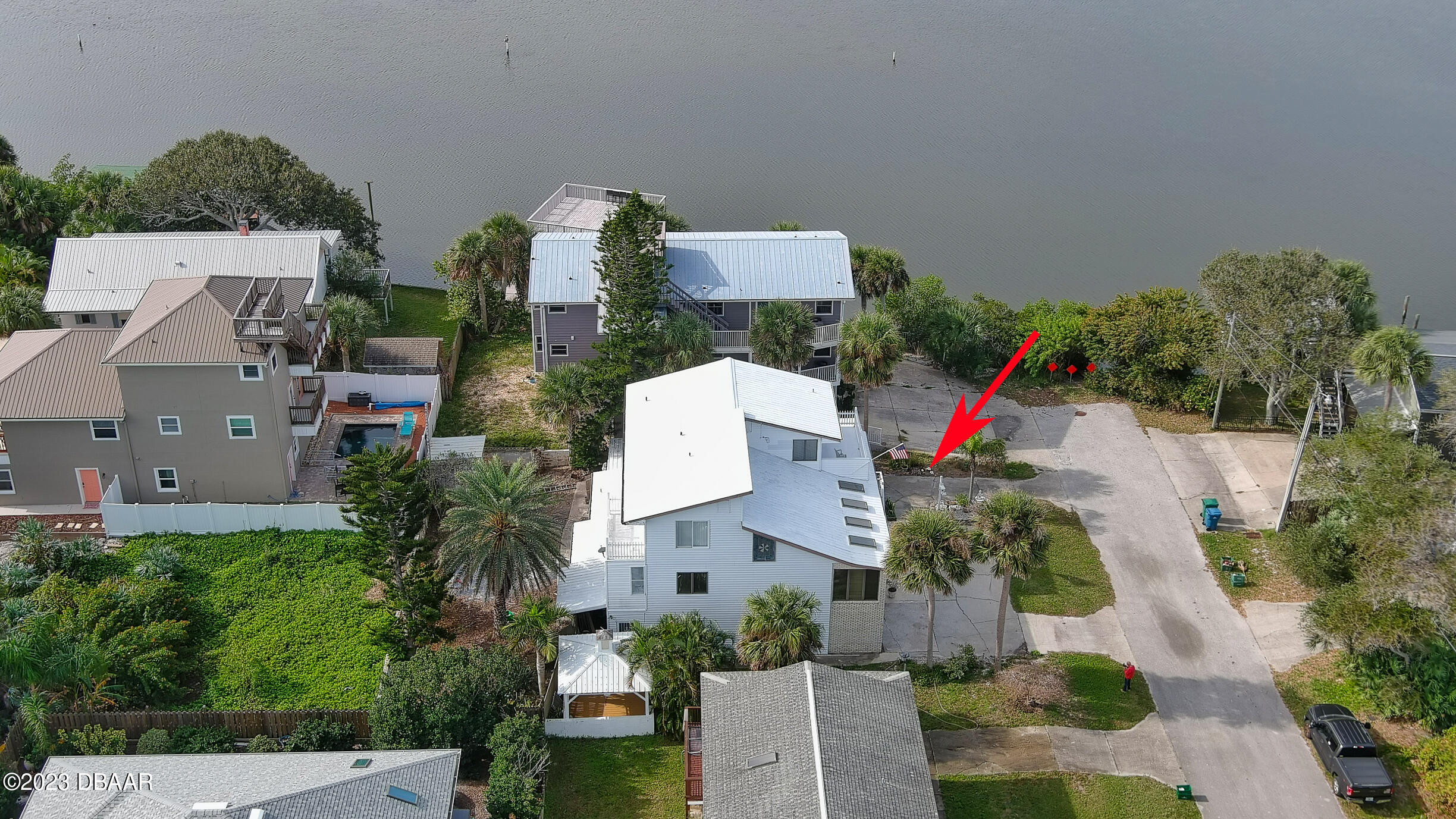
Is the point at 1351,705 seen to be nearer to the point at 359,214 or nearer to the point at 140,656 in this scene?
the point at 140,656

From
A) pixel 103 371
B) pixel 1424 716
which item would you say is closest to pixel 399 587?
pixel 103 371

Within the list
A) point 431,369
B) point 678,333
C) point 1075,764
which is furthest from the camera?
point 431,369

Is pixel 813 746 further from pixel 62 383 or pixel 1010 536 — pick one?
pixel 62 383

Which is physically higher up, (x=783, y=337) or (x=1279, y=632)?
(x=783, y=337)

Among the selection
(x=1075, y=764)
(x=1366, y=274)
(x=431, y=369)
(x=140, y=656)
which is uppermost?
(x=1366, y=274)

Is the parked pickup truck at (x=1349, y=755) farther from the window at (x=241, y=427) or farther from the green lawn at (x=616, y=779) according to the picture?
the window at (x=241, y=427)

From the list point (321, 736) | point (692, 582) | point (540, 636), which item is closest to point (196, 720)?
point (321, 736)
